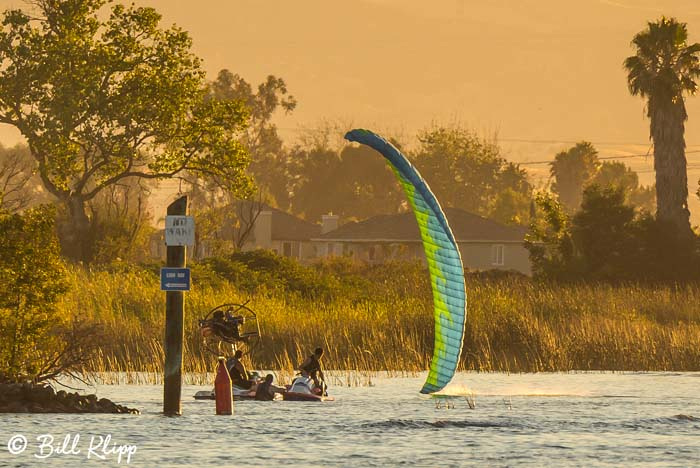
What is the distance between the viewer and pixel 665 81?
83812 millimetres

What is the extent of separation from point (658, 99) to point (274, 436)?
63.7m

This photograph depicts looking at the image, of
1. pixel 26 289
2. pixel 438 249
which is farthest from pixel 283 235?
pixel 26 289

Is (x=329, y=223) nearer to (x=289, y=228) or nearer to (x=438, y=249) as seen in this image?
(x=289, y=228)

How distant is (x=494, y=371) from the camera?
37875 mm

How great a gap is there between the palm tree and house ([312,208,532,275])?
32298 millimetres

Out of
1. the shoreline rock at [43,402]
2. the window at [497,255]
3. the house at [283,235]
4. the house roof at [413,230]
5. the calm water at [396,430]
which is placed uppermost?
the house at [283,235]

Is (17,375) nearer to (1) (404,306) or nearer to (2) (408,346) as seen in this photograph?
(2) (408,346)

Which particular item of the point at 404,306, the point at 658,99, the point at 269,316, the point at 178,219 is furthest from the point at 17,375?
the point at 658,99

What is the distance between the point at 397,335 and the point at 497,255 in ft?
265

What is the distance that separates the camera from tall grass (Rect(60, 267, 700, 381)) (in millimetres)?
37438

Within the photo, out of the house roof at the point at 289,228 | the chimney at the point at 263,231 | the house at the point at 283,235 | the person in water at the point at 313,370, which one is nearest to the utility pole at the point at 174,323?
the person in water at the point at 313,370

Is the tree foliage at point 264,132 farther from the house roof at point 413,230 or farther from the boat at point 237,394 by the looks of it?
the boat at point 237,394

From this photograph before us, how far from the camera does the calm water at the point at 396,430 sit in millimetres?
21453

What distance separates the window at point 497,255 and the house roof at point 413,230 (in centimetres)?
96
